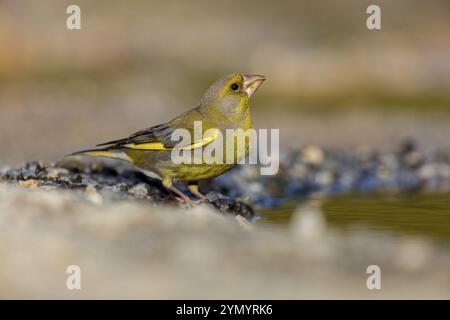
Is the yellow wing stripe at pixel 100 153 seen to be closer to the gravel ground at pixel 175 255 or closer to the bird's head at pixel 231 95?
the gravel ground at pixel 175 255

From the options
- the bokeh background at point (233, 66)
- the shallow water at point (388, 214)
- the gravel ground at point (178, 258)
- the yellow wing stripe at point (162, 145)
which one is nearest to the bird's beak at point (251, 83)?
the yellow wing stripe at point (162, 145)

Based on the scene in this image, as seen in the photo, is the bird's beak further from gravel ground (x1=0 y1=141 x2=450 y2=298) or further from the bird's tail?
gravel ground (x1=0 y1=141 x2=450 y2=298)

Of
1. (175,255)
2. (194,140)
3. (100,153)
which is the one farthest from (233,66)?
(175,255)

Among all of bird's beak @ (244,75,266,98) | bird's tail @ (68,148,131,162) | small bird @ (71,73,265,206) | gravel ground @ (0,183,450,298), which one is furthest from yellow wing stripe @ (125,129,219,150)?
gravel ground @ (0,183,450,298)

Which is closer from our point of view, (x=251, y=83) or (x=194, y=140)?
(x=194, y=140)

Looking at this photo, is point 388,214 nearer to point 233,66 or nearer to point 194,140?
point 194,140

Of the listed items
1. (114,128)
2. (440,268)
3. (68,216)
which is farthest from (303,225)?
(114,128)
